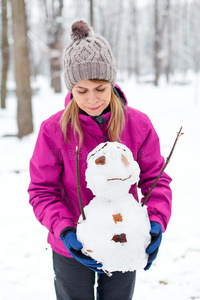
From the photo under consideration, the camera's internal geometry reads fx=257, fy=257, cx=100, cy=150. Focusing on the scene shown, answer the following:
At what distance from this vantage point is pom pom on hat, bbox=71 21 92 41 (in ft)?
4.04

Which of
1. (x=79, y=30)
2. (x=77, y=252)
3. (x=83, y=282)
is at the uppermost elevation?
(x=79, y=30)

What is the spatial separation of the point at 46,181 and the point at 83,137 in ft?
0.92

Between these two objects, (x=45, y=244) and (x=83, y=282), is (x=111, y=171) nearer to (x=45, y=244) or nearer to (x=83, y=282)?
(x=83, y=282)

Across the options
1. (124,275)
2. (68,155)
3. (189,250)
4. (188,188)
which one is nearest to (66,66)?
(68,155)

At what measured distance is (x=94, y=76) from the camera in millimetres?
1184

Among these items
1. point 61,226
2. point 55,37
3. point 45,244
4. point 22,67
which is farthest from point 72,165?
point 55,37

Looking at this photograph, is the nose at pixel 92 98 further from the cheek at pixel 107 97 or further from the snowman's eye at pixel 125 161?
the snowman's eye at pixel 125 161

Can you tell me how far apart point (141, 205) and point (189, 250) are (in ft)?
6.06

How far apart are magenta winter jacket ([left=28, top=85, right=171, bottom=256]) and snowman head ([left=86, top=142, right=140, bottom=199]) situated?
290mm

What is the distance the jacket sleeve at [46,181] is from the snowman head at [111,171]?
336 mm

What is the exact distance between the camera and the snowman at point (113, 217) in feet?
3.01

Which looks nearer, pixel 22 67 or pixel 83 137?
pixel 83 137

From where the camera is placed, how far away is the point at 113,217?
36.8 inches

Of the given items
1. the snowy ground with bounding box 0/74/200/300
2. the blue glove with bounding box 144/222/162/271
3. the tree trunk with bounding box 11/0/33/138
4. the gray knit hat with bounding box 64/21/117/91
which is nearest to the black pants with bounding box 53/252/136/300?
the blue glove with bounding box 144/222/162/271
